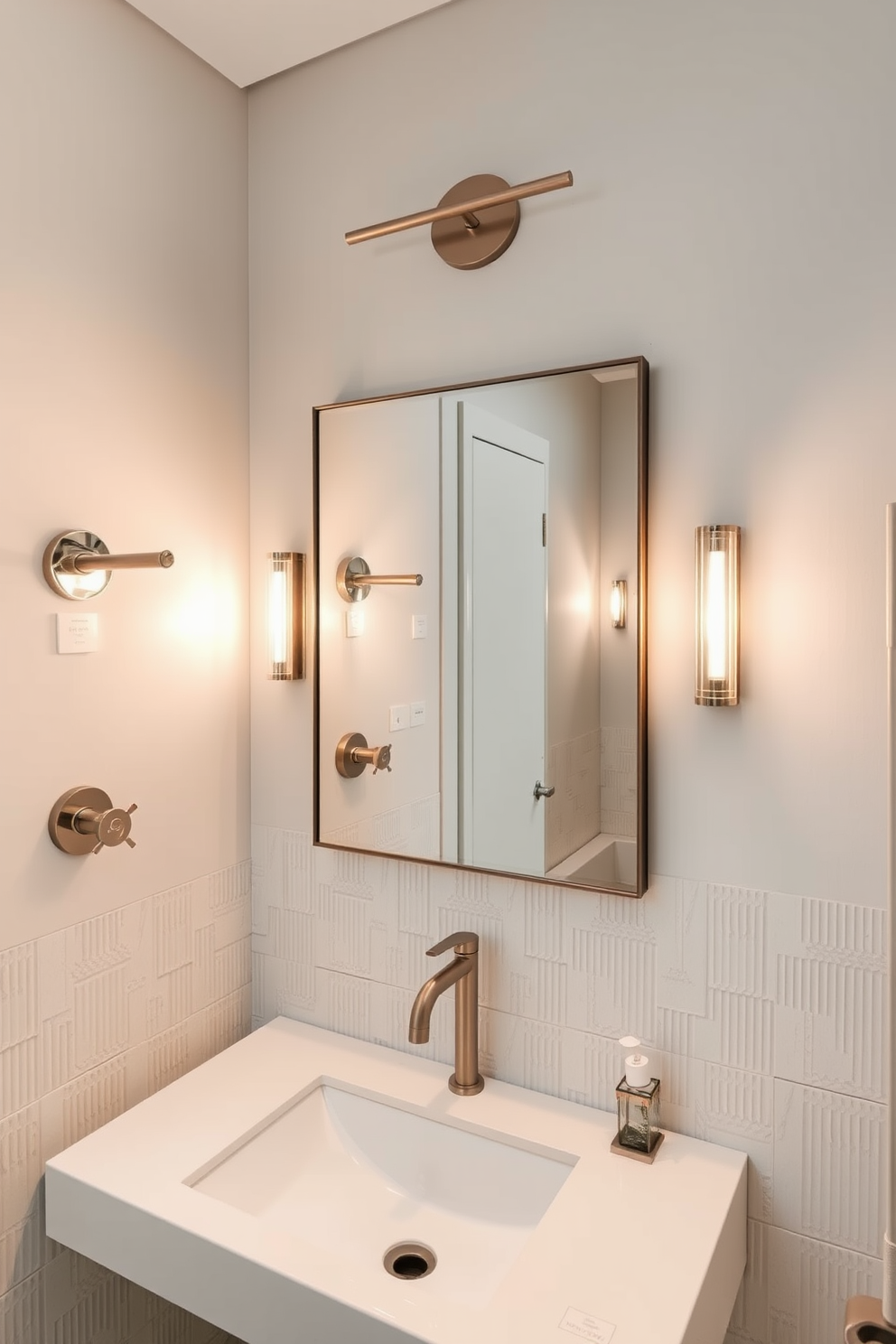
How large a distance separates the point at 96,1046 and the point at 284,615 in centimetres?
78

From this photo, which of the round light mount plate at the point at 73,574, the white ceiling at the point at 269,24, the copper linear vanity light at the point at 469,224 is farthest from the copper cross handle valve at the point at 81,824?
the white ceiling at the point at 269,24

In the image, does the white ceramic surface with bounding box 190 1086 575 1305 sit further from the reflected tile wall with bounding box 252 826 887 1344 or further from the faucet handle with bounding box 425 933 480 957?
the faucet handle with bounding box 425 933 480 957

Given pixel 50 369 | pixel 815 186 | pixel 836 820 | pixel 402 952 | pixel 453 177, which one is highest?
pixel 453 177

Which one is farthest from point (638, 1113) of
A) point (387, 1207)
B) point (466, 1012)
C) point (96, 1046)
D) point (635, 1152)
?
point (96, 1046)

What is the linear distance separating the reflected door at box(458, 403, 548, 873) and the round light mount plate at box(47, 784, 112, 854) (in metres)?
0.57

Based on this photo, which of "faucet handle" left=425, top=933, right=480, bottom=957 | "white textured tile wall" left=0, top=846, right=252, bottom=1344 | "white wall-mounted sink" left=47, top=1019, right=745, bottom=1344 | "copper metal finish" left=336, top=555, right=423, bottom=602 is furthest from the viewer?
"copper metal finish" left=336, top=555, right=423, bottom=602

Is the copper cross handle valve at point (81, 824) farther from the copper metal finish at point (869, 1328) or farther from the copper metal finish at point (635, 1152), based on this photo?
the copper metal finish at point (869, 1328)

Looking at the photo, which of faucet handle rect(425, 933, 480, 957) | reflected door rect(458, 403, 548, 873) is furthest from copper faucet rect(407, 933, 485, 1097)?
reflected door rect(458, 403, 548, 873)

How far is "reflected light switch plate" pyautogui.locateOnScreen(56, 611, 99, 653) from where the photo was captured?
131 cm

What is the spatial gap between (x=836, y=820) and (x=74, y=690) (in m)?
1.13

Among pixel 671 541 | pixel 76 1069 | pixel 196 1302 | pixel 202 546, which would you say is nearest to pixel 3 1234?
pixel 76 1069

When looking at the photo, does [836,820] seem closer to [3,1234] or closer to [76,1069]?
[76,1069]

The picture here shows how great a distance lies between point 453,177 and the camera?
4.74ft

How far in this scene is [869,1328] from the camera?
69 cm
